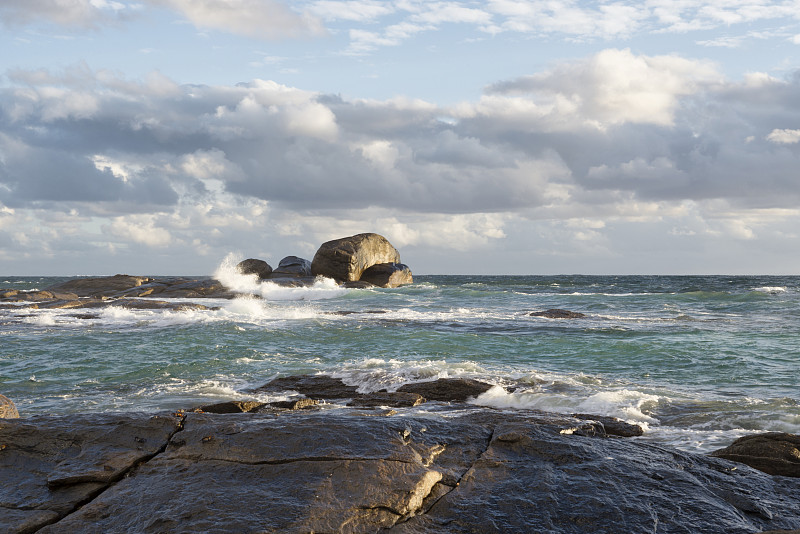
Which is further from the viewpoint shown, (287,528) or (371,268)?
(371,268)

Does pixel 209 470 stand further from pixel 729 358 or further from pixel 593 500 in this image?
pixel 729 358

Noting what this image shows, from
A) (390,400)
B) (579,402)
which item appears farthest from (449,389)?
(579,402)

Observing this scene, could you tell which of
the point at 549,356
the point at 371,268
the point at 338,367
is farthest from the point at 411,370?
the point at 371,268

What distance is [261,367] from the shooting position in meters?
12.9

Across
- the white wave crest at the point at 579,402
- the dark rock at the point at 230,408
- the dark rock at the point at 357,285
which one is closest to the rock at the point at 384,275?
the dark rock at the point at 357,285

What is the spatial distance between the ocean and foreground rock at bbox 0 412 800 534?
232 cm

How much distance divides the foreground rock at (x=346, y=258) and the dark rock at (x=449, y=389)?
37966mm

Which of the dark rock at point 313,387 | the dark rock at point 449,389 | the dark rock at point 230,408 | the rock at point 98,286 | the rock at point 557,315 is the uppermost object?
the rock at point 98,286

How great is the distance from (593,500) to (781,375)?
945cm

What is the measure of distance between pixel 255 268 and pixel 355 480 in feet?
148

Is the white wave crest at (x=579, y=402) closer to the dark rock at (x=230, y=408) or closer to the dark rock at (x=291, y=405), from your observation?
the dark rock at (x=291, y=405)

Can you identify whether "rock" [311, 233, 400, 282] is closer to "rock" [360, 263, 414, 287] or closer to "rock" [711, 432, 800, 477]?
Result: "rock" [360, 263, 414, 287]

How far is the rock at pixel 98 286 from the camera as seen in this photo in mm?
37719

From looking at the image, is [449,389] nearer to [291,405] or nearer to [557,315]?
[291,405]
